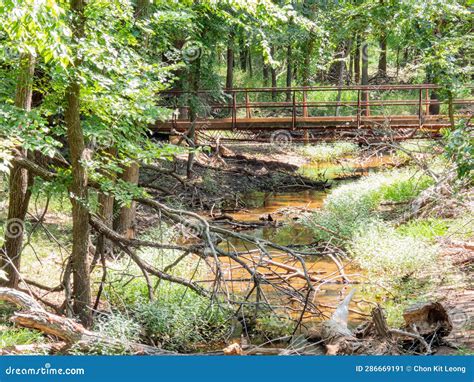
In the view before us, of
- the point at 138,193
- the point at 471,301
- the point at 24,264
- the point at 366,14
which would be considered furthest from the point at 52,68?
the point at 366,14

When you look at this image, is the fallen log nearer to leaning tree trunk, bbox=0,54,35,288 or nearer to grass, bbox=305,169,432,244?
leaning tree trunk, bbox=0,54,35,288

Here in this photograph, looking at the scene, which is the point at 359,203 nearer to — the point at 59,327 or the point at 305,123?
the point at 305,123

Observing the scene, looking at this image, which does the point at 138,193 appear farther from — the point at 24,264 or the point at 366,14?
the point at 366,14

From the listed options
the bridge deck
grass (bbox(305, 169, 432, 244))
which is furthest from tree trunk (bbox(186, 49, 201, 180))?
grass (bbox(305, 169, 432, 244))

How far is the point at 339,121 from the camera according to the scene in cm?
1825

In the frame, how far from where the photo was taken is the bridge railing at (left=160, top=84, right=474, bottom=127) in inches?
677

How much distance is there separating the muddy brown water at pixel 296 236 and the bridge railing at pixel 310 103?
76.6 inches

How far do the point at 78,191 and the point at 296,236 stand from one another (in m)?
6.57

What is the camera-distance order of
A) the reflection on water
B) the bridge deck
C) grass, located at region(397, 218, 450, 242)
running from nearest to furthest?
grass, located at region(397, 218, 450, 242) → the bridge deck → the reflection on water

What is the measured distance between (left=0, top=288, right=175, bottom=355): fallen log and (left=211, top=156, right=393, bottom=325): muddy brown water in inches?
76.3

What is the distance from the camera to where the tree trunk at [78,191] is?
662cm

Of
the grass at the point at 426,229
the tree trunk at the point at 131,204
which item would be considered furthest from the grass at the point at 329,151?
the tree trunk at the point at 131,204

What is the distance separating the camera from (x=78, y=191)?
7.05 metres

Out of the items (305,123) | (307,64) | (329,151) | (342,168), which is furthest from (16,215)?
(307,64)
